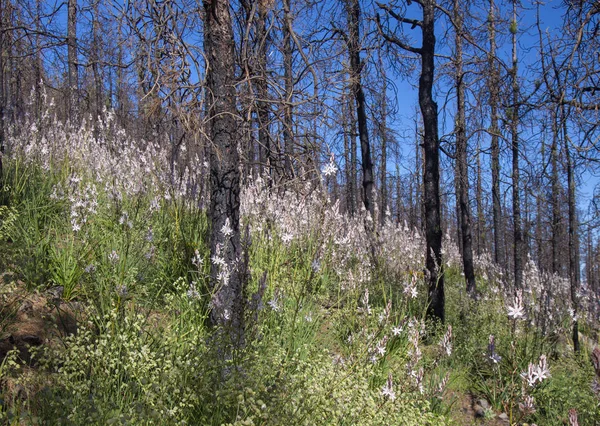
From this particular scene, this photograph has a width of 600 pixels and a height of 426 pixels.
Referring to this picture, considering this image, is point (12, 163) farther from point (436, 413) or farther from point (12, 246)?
point (436, 413)

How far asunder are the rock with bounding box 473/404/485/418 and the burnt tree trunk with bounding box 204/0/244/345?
2.77 metres

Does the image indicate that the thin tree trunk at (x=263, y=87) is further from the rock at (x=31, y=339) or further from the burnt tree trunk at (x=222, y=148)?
the rock at (x=31, y=339)

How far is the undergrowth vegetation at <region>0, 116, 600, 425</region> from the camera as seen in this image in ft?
7.45

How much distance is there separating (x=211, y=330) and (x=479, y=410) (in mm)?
2832

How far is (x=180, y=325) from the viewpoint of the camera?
3377mm

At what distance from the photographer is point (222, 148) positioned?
10.9 ft

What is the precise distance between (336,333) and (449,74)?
264 inches

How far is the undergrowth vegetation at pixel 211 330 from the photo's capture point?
7.45ft

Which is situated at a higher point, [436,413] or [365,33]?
[365,33]

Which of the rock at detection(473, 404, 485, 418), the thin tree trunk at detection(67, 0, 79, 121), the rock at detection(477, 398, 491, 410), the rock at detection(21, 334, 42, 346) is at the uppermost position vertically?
the thin tree trunk at detection(67, 0, 79, 121)

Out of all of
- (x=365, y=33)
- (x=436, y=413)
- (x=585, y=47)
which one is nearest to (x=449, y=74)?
(x=365, y=33)

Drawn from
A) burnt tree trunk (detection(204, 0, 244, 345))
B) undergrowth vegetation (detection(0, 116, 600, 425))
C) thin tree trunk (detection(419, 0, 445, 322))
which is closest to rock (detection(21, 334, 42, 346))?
undergrowth vegetation (detection(0, 116, 600, 425))

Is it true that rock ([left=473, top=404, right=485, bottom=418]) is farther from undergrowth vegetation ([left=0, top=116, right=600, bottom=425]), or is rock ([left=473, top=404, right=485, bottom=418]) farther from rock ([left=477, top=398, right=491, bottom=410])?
undergrowth vegetation ([left=0, top=116, right=600, bottom=425])

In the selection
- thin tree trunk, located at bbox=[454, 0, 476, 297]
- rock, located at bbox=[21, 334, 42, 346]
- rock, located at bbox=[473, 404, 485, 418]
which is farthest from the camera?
thin tree trunk, located at bbox=[454, 0, 476, 297]
